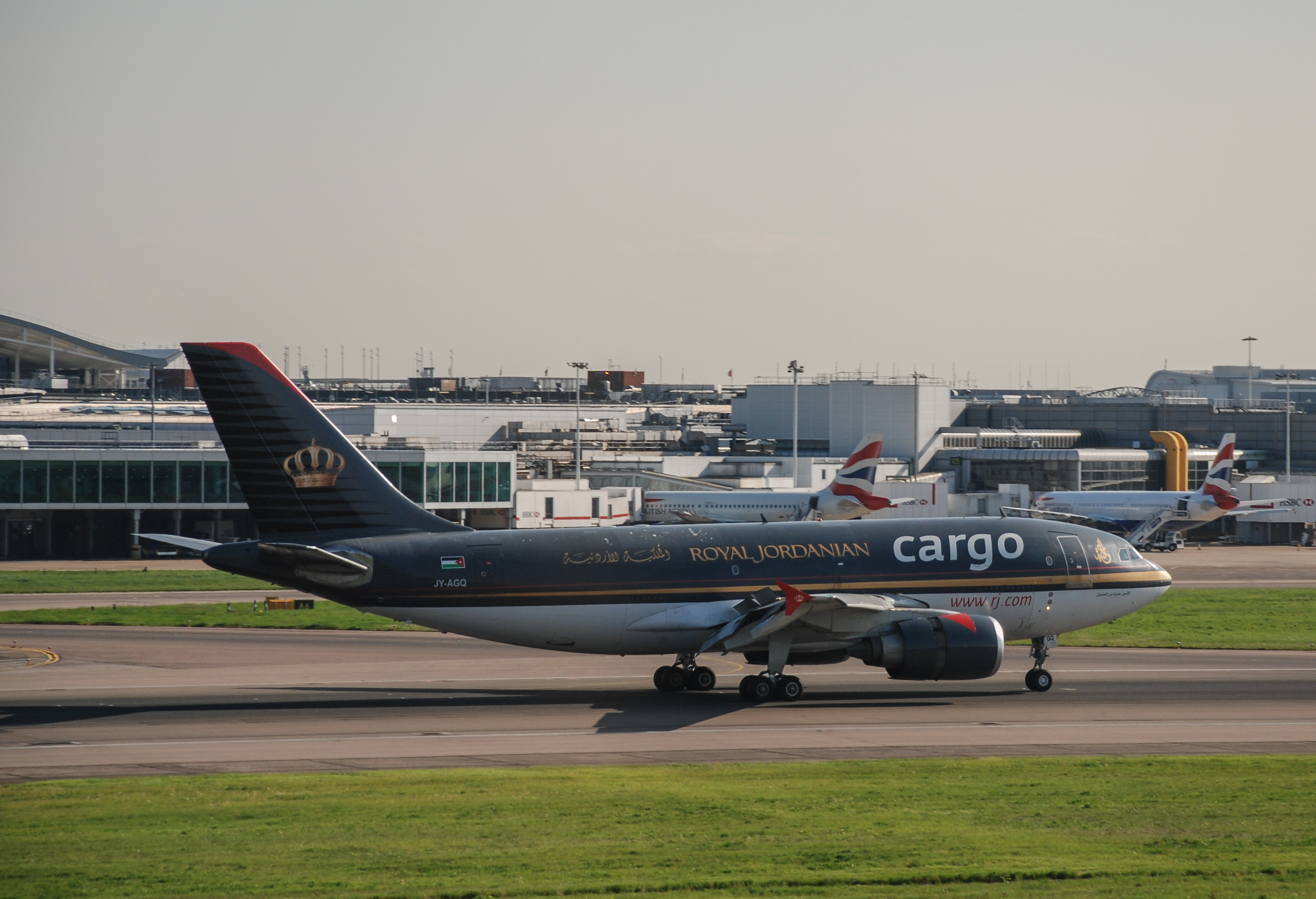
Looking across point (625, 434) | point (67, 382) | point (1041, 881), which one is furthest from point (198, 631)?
point (67, 382)

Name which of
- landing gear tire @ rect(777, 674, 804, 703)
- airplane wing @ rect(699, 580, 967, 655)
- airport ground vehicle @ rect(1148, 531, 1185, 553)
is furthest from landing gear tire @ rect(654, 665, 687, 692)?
airport ground vehicle @ rect(1148, 531, 1185, 553)

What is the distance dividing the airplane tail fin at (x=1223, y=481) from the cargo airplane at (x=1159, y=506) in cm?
3

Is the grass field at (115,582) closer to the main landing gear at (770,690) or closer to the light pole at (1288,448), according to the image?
the main landing gear at (770,690)

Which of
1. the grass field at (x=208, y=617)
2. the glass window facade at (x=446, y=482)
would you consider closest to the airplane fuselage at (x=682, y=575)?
the grass field at (x=208, y=617)

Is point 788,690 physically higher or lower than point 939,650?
lower

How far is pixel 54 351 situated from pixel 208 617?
131332mm

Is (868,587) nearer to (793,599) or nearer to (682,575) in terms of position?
(793,599)

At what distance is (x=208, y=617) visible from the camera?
2281 inches

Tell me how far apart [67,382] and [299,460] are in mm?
162199

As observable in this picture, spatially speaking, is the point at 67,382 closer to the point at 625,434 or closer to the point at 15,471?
the point at 625,434

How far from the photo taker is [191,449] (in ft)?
330

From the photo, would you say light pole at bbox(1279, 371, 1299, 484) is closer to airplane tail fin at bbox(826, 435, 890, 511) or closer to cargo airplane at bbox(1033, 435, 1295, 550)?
cargo airplane at bbox(1033, 435, 1295, 550)

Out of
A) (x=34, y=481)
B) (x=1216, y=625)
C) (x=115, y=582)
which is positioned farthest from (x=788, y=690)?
(x=34, y=481)

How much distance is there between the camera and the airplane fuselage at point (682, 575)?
34750mm
